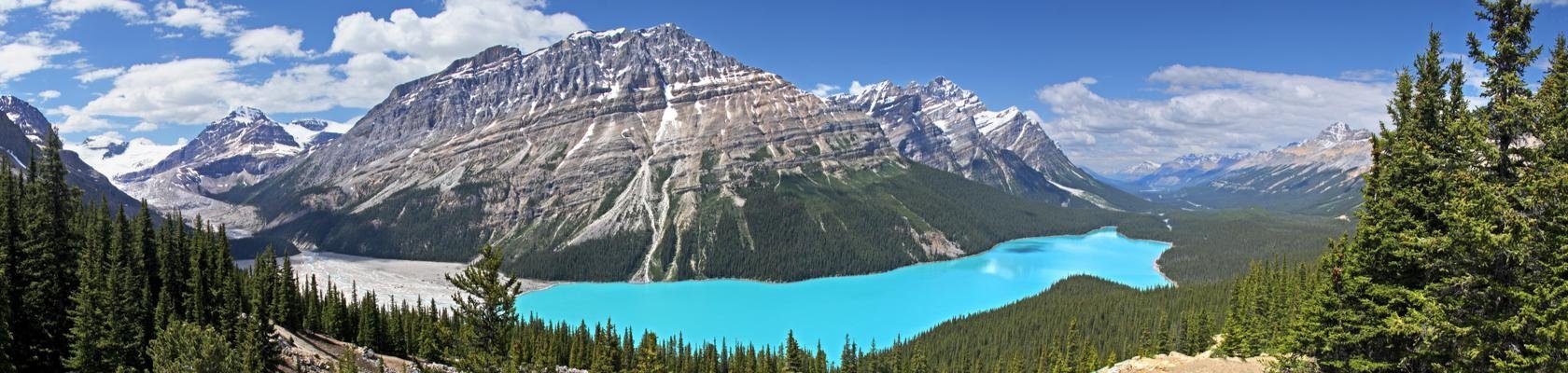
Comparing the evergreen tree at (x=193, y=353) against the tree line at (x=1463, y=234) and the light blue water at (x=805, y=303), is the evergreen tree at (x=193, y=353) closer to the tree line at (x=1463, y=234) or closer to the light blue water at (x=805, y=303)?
the tree line at (x=1463, y=234)

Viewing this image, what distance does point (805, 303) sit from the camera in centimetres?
15650

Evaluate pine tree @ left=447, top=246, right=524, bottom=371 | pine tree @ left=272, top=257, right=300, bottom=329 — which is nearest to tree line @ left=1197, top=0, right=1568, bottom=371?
pine tree @ left=447, top=246, right=524, bottom=371

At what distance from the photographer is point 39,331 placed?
4194 centimetres

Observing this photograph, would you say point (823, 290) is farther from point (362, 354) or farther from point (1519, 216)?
point (1519, 216)

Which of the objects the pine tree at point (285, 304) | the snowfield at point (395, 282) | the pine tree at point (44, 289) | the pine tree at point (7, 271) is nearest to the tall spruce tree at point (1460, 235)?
the pine tree at point (7, 271)

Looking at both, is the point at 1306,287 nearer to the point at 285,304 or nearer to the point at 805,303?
the point at 285,304

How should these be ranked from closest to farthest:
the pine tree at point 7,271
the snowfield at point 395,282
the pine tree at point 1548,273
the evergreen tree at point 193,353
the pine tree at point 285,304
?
the pine tree at point 1548,273 < the evergreen tree at point 193,353 < the pine tree at point 7,271 < the pine tree at point 285,304 < the snowfield at point 395,282

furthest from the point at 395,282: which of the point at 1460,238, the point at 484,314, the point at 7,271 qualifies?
the point at 1460,238

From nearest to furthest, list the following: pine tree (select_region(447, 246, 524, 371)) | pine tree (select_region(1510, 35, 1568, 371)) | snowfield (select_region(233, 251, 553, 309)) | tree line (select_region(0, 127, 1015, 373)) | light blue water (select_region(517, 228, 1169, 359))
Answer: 1. pine tree (select_region(1510, 35, 1568, 371))
2. pine tree (select_region(447, 246, 524, 371))
3. tree line (select_region(0, 127, 1015, 373))
4. light blue water (select_region(517, 228, 1169, 359))
5. snowfield (select_region(233, 251, 553, 309))

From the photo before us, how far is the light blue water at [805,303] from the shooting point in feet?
416

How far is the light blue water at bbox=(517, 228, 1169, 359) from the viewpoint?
416 feet

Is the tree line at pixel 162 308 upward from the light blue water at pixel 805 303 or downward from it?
upward

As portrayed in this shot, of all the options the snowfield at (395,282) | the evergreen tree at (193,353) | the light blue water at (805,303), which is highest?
the evergreen tree at (193,353)

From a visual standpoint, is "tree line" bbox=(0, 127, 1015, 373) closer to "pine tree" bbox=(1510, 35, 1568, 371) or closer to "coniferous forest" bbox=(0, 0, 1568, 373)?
"coniferous forest" bbox=(0, 0, 1568, 373)
